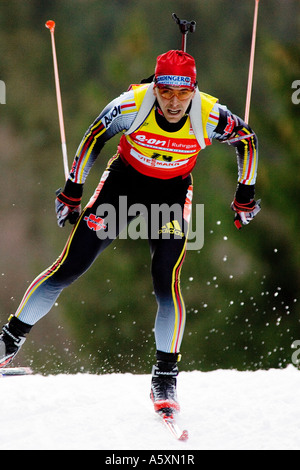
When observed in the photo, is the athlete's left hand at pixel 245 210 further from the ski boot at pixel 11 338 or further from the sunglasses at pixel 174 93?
the ski boot at pixel 11 338

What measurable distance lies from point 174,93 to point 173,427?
1.34 meters

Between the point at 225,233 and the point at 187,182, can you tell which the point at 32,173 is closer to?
the point at 225,233

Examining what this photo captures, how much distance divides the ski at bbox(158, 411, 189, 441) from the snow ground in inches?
1.0

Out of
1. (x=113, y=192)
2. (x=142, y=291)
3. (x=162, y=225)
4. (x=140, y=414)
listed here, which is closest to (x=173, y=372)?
(x=140, y=414)

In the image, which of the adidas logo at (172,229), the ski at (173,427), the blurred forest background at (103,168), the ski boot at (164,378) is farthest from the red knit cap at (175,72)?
the blurred forest background at (103,168)

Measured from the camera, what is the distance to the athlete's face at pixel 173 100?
2781 millimetres

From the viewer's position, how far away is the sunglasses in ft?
9.12

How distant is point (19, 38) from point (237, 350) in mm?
6278

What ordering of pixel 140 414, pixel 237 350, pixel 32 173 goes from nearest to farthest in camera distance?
pixel 140 414
pixel 237 350
pixel 32 173

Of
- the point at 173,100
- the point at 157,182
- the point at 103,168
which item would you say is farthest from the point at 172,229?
the point at 103,168

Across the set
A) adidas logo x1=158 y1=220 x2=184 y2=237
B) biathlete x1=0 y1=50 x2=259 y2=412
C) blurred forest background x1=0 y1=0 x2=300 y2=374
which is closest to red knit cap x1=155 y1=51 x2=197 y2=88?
biathlete x1=0 y1=50 x2=259 y2=412

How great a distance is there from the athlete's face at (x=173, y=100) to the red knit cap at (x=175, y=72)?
0.02 metres

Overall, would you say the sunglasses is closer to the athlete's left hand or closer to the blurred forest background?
the athlete's left hand

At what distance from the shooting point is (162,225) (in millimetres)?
2975
